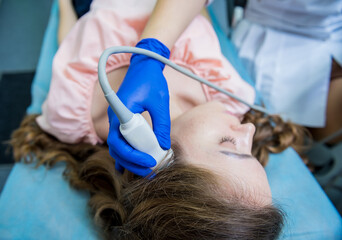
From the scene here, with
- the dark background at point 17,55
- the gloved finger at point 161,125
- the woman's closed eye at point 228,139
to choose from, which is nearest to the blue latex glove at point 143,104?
the gloved finger at point 161,125

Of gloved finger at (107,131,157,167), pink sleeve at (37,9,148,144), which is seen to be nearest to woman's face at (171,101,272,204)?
gloved finger at (107,131,157,167)

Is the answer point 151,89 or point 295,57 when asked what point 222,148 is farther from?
point 295,57

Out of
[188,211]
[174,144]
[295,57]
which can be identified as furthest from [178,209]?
[295,57]

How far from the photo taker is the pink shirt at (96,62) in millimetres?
739

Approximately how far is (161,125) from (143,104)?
61 millimetres

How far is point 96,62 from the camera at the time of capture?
0.75 metres

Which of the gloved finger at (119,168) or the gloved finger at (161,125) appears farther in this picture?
the gloved finger at (119,168)

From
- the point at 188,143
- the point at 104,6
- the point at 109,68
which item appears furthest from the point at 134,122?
the point at 104,6

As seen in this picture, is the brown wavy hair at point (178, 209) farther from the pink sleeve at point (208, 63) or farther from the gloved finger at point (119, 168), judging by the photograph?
the pink sleeve at point (208, 63)

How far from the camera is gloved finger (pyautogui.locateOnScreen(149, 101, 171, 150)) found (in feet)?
1.72

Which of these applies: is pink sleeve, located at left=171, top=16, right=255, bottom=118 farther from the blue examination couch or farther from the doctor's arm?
the blue examination couch

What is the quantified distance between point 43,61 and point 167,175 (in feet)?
2.58

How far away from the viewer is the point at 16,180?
2.57 ft

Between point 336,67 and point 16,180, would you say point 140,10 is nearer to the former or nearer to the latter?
point 16,180
